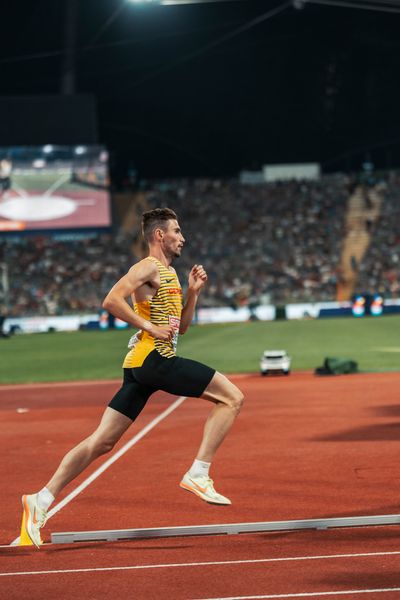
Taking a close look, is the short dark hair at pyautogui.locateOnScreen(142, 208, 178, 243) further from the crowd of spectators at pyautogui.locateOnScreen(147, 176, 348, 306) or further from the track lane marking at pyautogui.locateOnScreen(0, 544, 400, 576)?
the crowd of spectators at pyautogui.locateOnScreen(147, 176, 348, 306)

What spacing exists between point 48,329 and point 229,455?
44.0 m

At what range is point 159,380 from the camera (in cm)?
726

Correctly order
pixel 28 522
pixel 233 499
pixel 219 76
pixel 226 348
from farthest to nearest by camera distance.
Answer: pixel 219 76, pixel 226 348, pixel 233 499, pixel 28 522

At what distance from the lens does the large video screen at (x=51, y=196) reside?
181ft

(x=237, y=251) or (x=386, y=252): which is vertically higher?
(x=237, y=251)

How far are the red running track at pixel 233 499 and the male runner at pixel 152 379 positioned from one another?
0.45 metres

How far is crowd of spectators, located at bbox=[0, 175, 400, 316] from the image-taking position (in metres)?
62.0

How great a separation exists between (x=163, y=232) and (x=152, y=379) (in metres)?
1.10

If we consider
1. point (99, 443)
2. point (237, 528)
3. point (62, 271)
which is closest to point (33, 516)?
point (99, 443)

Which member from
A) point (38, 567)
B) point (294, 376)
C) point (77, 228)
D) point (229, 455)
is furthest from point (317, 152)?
point (38, 567)

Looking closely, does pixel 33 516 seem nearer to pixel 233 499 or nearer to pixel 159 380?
pixel 159 380

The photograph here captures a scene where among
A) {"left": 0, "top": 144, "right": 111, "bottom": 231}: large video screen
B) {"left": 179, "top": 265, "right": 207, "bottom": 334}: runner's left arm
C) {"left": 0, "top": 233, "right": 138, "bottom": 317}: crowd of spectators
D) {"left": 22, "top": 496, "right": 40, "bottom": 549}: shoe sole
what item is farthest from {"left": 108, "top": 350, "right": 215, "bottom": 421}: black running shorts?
{"left": 0, "top": 233, "right": 138, "bottom": 317}: crowd of spectators

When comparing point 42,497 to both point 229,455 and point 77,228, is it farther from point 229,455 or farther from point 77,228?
point 77,228

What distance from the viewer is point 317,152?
8200 centimetres
